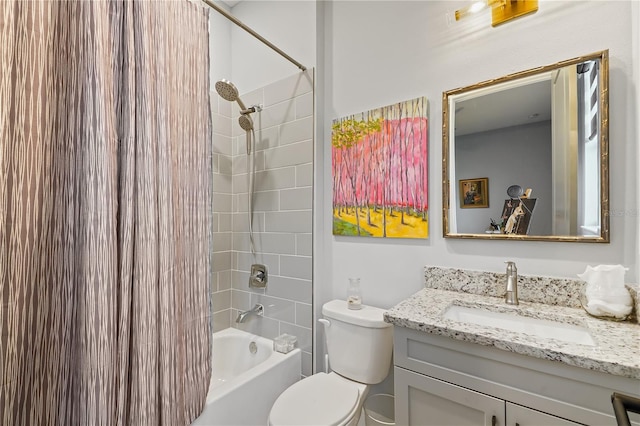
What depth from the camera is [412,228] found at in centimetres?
151

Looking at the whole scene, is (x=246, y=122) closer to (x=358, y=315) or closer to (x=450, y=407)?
(x=358, y=315)

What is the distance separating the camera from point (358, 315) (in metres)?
1.45

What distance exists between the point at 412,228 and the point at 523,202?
49 centimetres

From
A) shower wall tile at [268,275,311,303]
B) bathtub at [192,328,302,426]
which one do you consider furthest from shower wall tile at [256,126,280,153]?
bathtub at [192,328,302,426]

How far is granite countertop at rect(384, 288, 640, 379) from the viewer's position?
752mm

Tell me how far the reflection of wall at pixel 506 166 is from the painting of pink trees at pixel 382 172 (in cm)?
19

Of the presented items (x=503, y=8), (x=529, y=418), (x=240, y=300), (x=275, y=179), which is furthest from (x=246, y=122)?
(x=529, y=418)

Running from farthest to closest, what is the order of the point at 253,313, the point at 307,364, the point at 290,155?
the point at 253,313, the point at 290,155, the point at 307,364

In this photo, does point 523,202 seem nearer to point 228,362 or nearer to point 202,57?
point 202,57

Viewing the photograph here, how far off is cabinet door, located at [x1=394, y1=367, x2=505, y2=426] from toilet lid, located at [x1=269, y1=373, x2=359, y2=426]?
0.89 feet

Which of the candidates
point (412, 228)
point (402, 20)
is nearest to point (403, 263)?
point (412, 228)

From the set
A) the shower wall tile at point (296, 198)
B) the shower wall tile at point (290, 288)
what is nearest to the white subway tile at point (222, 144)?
the shower wall tile at point (296, 198)

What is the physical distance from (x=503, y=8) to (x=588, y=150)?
716 millimetres

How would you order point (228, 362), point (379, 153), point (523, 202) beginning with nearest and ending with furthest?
point (523, 202), point (379, 153), point (228, 362)
